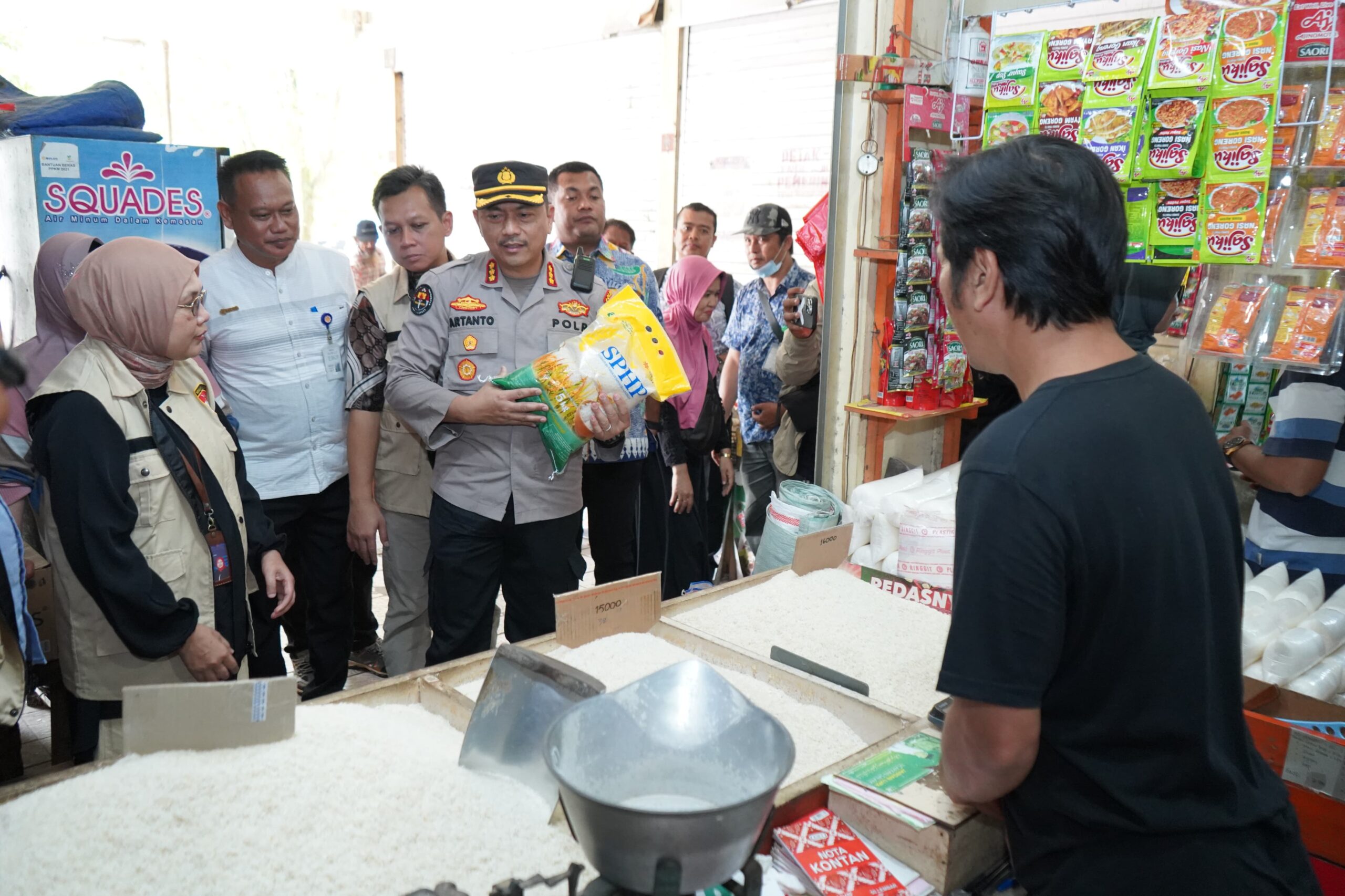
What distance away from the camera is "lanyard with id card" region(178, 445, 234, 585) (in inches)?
76.7

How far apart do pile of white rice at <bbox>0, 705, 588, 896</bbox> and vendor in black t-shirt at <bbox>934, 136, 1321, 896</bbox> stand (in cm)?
64

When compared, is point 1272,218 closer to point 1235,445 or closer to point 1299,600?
point 1235,445

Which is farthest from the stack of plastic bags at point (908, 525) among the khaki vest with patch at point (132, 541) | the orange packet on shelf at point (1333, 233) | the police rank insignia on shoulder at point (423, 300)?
the khaki vest with patch at point (132, 541)

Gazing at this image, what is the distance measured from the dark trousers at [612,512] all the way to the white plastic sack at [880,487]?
758 millimetres

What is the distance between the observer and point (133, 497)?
72.8 inches

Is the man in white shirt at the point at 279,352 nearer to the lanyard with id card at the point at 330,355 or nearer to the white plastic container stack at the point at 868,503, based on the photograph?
the lanyard with id card at the point at 330,355

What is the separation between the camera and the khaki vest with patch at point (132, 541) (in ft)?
5.98

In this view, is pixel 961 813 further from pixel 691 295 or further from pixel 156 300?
pixel 691 295

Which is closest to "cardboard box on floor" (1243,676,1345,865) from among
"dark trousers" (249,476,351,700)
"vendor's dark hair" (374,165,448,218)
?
"dark trousers" (249,476,351,700)

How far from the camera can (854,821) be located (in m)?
1.45

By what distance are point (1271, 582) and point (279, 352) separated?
2.60 metres

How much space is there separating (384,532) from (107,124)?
160 cm

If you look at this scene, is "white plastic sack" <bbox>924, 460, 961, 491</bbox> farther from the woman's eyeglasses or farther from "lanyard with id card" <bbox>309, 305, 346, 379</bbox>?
the woman's eyeglasses

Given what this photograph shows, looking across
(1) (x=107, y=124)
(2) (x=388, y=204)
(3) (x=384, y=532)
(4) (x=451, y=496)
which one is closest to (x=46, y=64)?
(1) (x=107, y=124)
